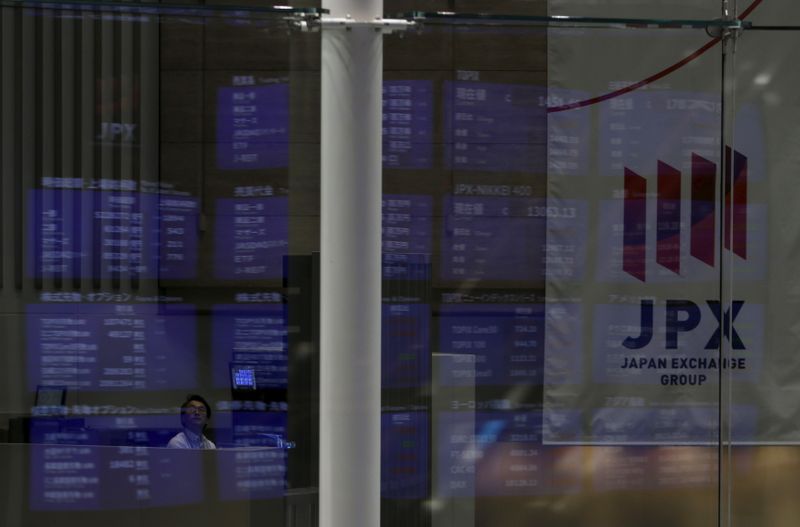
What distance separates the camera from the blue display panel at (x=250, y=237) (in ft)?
9.06

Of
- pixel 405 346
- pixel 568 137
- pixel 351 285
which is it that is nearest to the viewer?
pixel 351 285

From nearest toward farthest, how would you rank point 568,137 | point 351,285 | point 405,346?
1. point 351,285
2. point 405,346
3. point 568,137

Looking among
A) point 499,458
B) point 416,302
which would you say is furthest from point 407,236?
point 499,458

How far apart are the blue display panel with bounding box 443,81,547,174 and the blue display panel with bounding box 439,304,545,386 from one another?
0.39 m

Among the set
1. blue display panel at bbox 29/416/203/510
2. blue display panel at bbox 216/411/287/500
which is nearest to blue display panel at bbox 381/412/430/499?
blue display panel at bbox 216/411/287/500

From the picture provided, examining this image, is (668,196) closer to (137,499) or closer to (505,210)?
(505,210)

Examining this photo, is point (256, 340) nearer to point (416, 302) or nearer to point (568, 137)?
point (416, 302)

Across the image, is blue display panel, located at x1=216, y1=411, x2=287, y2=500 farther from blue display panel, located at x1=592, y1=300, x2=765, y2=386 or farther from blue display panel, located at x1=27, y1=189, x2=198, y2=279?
blue display panel, located at x1=592, y1=300, x2=765, y2=386

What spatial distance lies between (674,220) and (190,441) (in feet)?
4.69

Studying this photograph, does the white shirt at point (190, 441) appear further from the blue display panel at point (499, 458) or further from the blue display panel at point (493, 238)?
the blue display panel at point (493, 238)

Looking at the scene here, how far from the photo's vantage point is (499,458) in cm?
279

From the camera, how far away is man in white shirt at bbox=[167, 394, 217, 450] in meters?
2.68

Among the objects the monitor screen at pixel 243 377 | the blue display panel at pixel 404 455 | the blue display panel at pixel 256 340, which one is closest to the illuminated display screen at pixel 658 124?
the blue display panel at pixel 404 455

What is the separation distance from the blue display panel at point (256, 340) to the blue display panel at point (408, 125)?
510 mm
